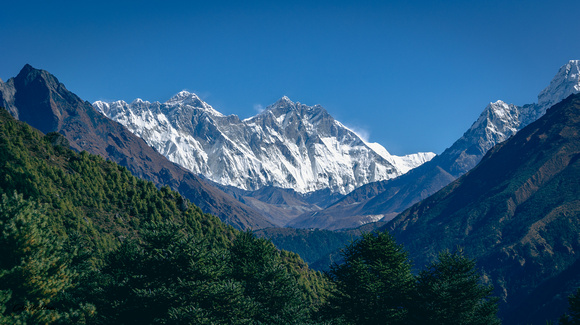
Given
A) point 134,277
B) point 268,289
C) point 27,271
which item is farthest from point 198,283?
point 27,271

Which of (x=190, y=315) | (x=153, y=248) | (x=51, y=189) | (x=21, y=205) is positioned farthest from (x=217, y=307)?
(x=51, y=189)

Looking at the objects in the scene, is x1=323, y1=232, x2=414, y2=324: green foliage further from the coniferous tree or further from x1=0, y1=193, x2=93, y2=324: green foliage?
x1=0, y1=193, x2=93, y2=324: green foliage

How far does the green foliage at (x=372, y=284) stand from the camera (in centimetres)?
5972

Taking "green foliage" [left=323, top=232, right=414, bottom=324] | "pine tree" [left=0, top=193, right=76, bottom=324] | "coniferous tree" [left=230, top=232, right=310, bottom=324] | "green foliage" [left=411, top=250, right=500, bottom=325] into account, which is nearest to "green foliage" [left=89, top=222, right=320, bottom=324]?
"coniferous tree" [left=230, top=232, right=310, bottom=324]

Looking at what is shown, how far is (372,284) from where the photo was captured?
60.7m

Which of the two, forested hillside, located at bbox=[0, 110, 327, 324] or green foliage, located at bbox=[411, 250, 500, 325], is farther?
green foliage, located at bbox=[411, 250, 500, 325]

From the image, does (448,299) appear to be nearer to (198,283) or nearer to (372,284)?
(372,284)

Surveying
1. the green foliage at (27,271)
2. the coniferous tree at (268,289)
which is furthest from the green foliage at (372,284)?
the green foliage at (27,271)

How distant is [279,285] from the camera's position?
63406 millimetres

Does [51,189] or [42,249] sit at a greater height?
→ [51,189]

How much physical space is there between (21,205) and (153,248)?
13607mm

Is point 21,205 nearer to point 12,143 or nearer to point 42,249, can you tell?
point 42,249

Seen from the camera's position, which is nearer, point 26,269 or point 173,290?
point 26,269

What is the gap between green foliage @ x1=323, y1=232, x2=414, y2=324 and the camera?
5972 cm
